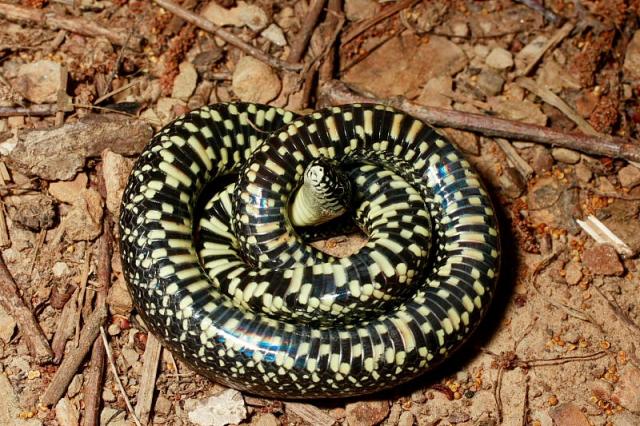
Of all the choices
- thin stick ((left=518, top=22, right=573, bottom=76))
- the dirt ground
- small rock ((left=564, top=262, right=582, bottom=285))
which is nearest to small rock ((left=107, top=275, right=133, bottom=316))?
the dirt ground

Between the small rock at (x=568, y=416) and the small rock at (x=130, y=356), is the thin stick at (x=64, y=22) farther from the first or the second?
the small rock at (x=568, y=416)

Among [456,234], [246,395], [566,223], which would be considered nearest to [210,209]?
[246,395]

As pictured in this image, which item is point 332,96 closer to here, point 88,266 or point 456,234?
point 456,234

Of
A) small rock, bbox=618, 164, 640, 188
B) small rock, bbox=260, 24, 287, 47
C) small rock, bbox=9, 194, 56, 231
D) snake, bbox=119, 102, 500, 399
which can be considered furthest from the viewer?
small rock, bbox=260, 24, 287, 47

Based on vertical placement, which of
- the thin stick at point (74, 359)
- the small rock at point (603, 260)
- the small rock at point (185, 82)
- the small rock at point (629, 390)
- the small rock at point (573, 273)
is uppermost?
the small rock at point (185, 82)

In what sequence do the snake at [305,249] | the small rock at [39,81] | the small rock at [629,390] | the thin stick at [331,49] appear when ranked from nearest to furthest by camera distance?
the snake at [305,249] → the small rock at [629,390] → the small rock at [39,81] → the thin stick at [331,49]

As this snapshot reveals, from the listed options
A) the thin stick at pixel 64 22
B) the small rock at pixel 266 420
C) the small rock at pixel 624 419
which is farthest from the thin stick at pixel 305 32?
the small rock at pixel 624 419

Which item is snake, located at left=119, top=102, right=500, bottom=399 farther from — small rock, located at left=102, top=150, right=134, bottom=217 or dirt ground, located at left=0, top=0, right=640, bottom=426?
dirt ground, located at left=0, top=0, right=640, bottom=426
